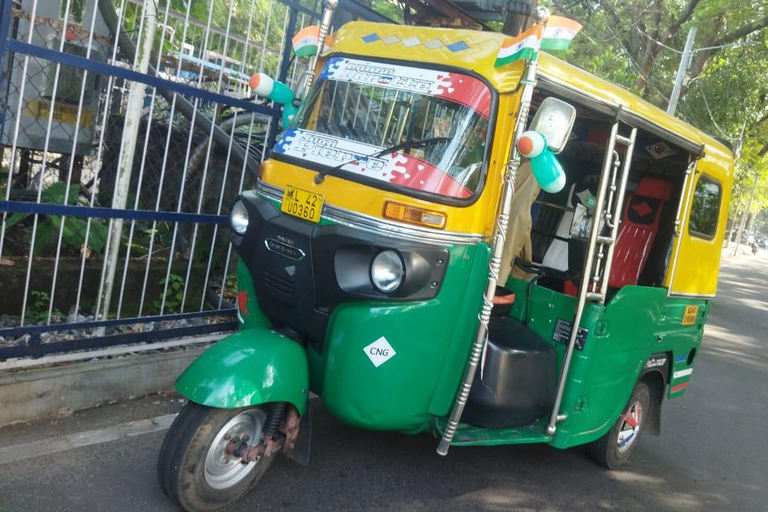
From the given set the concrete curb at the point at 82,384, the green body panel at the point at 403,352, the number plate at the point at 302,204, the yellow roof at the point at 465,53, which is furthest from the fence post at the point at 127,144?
the green body panel at the point at 403,352

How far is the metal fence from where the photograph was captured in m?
4.29

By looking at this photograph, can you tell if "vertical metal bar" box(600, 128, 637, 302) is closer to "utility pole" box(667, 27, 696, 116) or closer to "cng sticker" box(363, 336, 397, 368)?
"cng sticker" box(363, 336, 397, 368)

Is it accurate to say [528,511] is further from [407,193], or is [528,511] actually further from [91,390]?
[91,390]

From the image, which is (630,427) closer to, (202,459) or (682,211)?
(682,211)

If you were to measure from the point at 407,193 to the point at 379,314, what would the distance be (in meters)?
0.59

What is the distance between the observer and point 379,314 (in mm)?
3270

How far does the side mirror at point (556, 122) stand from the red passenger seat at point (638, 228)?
2.11 m

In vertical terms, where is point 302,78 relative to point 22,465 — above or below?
above

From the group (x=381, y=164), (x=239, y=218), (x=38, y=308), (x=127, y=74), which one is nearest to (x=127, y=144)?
(x=127, y=74)

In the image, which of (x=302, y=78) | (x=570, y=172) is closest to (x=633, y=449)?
(x=570, y=172)

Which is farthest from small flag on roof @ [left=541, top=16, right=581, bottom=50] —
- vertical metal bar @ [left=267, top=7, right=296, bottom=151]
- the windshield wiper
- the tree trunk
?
the tree trunk

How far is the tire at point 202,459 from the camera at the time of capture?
3072mm

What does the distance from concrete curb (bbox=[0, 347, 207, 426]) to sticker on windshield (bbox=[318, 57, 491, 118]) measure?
2.13 metres

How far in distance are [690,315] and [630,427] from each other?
0.95 metres
